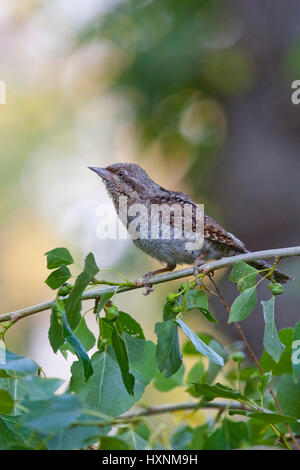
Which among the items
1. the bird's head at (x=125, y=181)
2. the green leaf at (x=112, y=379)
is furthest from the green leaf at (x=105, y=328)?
the bird's head at (x=125, y=181)

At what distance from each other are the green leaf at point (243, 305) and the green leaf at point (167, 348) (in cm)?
19

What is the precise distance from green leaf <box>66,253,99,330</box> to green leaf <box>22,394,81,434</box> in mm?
427

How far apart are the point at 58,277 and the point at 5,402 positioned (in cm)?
54

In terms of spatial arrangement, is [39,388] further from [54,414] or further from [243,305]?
[243,305]

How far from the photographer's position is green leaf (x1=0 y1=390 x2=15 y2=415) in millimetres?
1236

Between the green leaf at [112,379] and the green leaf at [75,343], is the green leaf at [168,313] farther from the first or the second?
the green leaf at [75,343]

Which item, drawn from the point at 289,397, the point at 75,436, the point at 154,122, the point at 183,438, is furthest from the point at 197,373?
the point at 154,122

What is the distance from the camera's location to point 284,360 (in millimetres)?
1977

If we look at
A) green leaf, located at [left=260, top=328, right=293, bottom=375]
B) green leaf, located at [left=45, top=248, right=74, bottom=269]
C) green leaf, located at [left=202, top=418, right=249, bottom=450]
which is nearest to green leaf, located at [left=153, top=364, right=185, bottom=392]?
green leaf, located at [left=202, top=418, right=249, bottom=450]

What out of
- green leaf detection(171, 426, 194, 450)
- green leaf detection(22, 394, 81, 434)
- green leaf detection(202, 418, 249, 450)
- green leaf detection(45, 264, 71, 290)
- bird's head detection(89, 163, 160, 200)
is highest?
bird's head detection(89, 163, 160, 200)

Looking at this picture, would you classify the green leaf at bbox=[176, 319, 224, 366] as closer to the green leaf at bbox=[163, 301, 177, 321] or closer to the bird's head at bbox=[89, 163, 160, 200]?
the green leaf at bbox=[163, 301, 177, 321]
